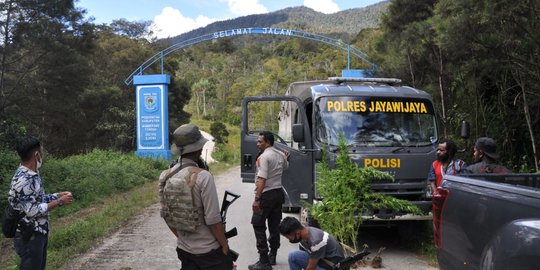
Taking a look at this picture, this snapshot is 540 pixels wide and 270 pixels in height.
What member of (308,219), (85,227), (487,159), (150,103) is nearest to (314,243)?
(487,159)

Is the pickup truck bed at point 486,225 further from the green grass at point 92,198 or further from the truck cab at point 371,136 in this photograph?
the green grass at point 92,198

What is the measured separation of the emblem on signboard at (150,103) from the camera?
24.2m

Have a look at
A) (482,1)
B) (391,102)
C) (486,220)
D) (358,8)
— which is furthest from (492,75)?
(358,8)

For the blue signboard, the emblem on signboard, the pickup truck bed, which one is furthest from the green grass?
the pickup truck bed

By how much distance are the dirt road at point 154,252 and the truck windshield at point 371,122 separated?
66.3 inches

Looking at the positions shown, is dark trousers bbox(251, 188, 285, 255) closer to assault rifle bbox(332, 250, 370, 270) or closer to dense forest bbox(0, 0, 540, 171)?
assault rifle bbox(332, 250, 370, 270)

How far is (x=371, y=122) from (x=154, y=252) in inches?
148

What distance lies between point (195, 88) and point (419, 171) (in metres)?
64.6

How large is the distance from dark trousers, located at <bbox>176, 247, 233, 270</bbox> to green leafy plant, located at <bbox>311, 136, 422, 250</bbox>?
291 centimetres

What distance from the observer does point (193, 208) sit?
3.12 metres

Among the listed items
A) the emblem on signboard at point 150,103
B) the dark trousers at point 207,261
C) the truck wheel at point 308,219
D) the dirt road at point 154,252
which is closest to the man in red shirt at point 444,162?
the dirt road at point 154,252

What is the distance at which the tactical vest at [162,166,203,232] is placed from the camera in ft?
10.2

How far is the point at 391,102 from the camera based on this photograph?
24.3 feet

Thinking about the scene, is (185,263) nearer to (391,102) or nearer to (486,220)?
(486,220)
